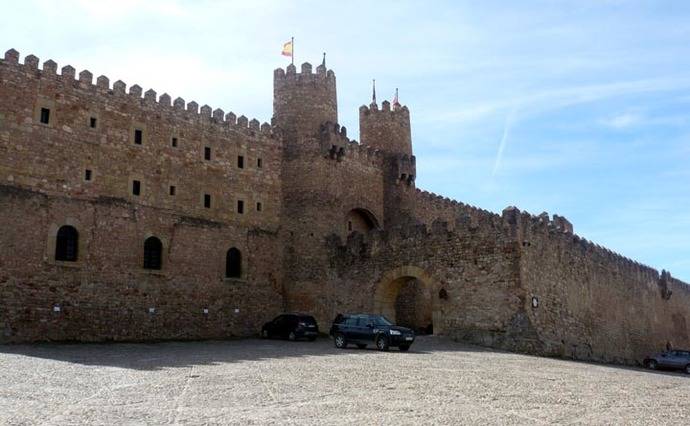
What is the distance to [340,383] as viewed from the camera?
11570mm

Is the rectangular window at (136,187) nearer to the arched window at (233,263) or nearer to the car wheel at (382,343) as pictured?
the arched window at (233,263)

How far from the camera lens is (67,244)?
21.6 meters

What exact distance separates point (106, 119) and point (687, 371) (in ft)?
72.8

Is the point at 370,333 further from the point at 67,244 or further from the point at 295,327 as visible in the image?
the point at 67,244

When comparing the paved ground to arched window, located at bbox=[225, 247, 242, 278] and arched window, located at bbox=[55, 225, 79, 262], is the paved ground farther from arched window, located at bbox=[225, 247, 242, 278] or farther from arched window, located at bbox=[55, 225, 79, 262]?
arched window, located at bbox=[225, 247, 242, 278]

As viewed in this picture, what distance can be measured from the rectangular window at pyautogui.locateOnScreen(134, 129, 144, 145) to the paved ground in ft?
28.9

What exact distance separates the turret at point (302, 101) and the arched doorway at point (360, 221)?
4.08 m

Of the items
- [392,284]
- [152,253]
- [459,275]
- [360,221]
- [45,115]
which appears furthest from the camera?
[360,221]

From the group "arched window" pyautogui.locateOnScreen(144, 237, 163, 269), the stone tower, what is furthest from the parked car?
"arched window" pyautogui.locateOnScreen(144, 237, 163, 269)

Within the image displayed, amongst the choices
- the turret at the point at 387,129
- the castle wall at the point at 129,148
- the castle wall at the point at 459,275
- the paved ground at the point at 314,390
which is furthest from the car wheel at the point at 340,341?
the turret at the point at 387,129

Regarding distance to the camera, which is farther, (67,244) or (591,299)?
(591,299)

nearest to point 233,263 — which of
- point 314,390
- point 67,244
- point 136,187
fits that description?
point 136,187

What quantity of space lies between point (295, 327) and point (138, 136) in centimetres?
856

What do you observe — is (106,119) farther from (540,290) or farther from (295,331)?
(540,290)
